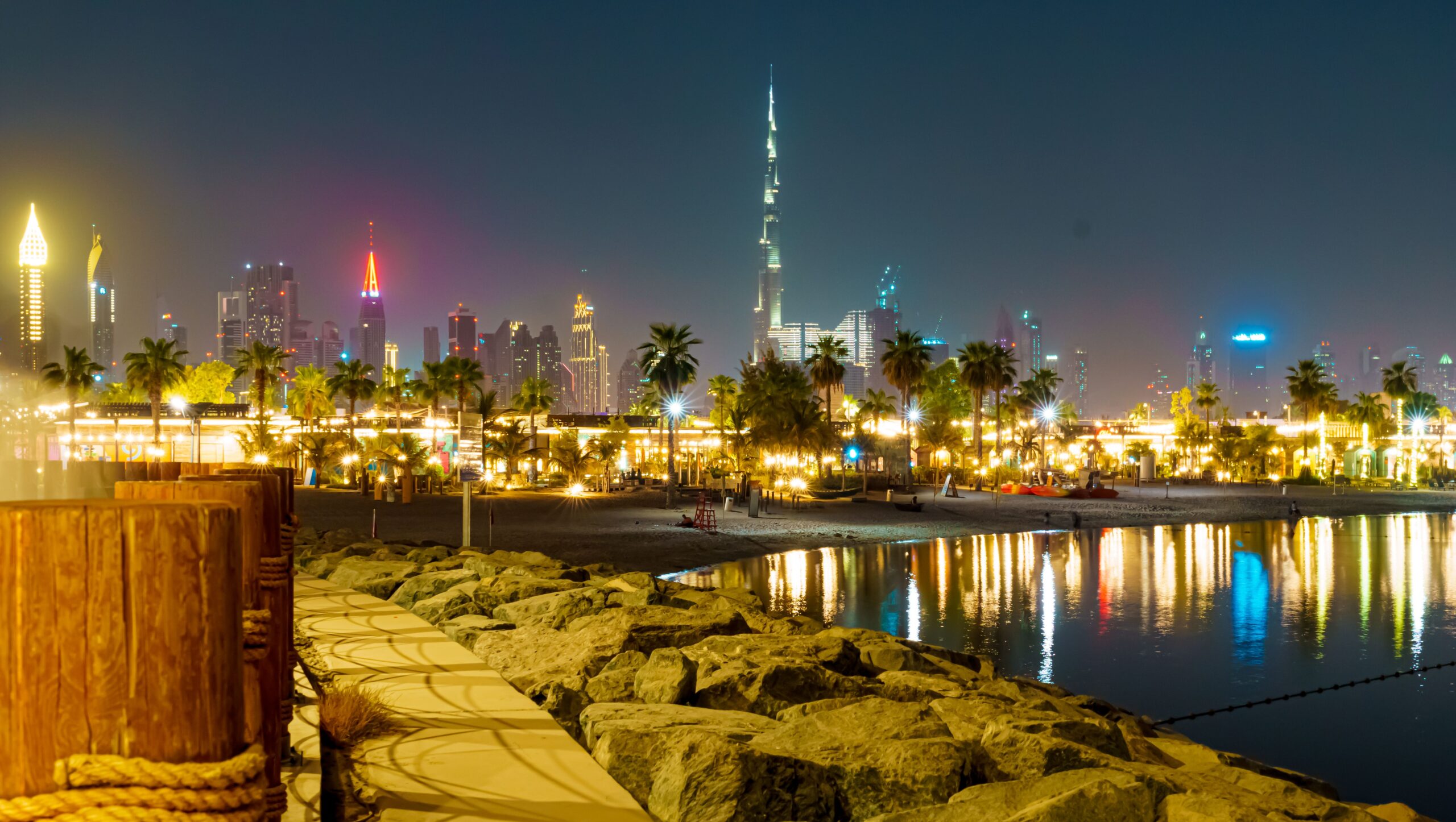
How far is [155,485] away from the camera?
11.6 ft

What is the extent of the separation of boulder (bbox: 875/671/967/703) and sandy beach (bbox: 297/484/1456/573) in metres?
14.9

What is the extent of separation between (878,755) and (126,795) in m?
5.24

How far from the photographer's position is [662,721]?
700 centimetres

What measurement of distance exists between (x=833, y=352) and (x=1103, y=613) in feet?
209

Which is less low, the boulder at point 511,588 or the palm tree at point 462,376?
the palm tree at point 462,376

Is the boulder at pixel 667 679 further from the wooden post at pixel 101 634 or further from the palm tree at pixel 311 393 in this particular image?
the palm tree at pixel 311 393

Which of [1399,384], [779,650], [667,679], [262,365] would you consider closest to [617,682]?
[667,679]

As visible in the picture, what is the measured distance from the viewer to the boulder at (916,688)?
970cm

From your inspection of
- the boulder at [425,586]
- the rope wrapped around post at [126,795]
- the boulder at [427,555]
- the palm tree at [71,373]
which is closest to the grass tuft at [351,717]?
the rope wrapped around post at [126,795]

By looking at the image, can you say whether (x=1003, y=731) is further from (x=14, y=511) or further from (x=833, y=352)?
(x=833, y=352)

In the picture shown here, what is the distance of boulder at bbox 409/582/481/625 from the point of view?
11.6m

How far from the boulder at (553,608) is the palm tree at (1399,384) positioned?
111 m

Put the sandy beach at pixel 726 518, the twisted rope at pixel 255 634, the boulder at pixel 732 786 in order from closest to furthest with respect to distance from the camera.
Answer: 1. the twisted rope at pixel 255 634
2. the boulder at pixel 732 786
3. the sandy beach at pixel 726 518

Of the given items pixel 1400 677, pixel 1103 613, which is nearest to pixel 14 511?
pixel 1400 677
